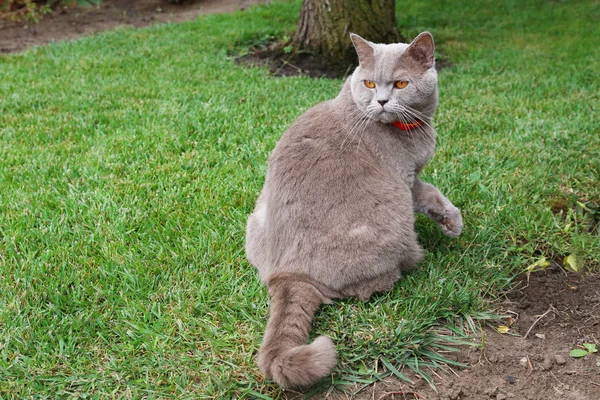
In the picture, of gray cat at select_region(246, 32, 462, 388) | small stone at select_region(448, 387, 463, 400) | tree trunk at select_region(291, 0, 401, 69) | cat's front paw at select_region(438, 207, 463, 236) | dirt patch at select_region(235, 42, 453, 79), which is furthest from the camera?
dirt patch at select_region(235, 42, 453, 79)

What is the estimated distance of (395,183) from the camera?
240cm

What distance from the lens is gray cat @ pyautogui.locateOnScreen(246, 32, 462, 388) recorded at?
223 cm

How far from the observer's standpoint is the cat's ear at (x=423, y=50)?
2.32 m

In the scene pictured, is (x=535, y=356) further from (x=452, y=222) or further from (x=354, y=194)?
(x=354, y=194)

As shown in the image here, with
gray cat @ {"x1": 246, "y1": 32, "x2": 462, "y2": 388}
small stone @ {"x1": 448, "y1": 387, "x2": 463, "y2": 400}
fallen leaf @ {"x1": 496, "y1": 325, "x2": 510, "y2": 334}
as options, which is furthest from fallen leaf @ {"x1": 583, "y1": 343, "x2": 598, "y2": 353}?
gray cat @ {"x1": 246, "y1": 32, "x2": 462, "y2": 388}

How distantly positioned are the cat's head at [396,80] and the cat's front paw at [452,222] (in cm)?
45

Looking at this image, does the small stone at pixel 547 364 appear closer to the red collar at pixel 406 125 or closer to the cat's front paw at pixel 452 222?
the cat's front paw at pixel 452 222

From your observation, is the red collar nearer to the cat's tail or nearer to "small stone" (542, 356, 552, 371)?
the cat's tail

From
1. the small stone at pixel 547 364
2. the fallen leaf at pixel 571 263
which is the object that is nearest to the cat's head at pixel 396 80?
the fallen leaf at pixel 571 263

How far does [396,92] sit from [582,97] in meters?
2.82

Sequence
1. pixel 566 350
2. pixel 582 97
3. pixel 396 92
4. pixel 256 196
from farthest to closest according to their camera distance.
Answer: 1. pixel 582 97
2. pixel 256 196
3. pixel 396 92
4. pixel 566 350

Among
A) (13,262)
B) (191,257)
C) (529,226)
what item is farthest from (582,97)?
(13,262)

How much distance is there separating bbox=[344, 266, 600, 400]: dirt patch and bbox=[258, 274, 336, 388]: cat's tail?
249 millimetres

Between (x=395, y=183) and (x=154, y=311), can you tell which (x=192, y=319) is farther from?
(x=395, y=183)
